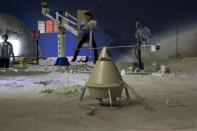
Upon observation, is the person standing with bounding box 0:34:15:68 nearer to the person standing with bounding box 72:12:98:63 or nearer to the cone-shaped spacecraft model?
the person standing with bounding box 72:12:98:63

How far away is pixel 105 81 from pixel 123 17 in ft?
29.7

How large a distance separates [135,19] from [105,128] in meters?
10.2

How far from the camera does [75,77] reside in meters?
8.83

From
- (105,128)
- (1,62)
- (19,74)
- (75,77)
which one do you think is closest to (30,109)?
(105,128)

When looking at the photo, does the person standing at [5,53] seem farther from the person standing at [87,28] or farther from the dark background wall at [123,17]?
the dark background wall at [123,17]

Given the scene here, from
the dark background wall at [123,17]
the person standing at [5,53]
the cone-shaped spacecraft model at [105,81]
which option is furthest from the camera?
the dark background wall at [123,17]

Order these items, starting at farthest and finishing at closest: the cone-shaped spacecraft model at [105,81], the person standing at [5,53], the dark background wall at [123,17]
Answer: the dark background wall at [123,17], the person standing at [5,53], the cone-shaped spacecraft model at [105,81]

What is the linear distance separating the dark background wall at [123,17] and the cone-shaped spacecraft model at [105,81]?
8548 mm

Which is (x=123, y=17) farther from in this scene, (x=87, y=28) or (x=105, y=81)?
(x=105, y=81)

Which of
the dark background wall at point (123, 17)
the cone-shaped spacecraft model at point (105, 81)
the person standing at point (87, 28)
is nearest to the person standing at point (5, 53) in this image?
the person standing at point (87, 28)

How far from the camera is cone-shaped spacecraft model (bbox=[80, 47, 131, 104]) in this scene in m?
5.31

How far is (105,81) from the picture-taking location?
5.34 meters

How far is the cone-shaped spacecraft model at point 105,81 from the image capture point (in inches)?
209

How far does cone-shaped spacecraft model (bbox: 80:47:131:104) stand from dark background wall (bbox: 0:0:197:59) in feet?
28.0
